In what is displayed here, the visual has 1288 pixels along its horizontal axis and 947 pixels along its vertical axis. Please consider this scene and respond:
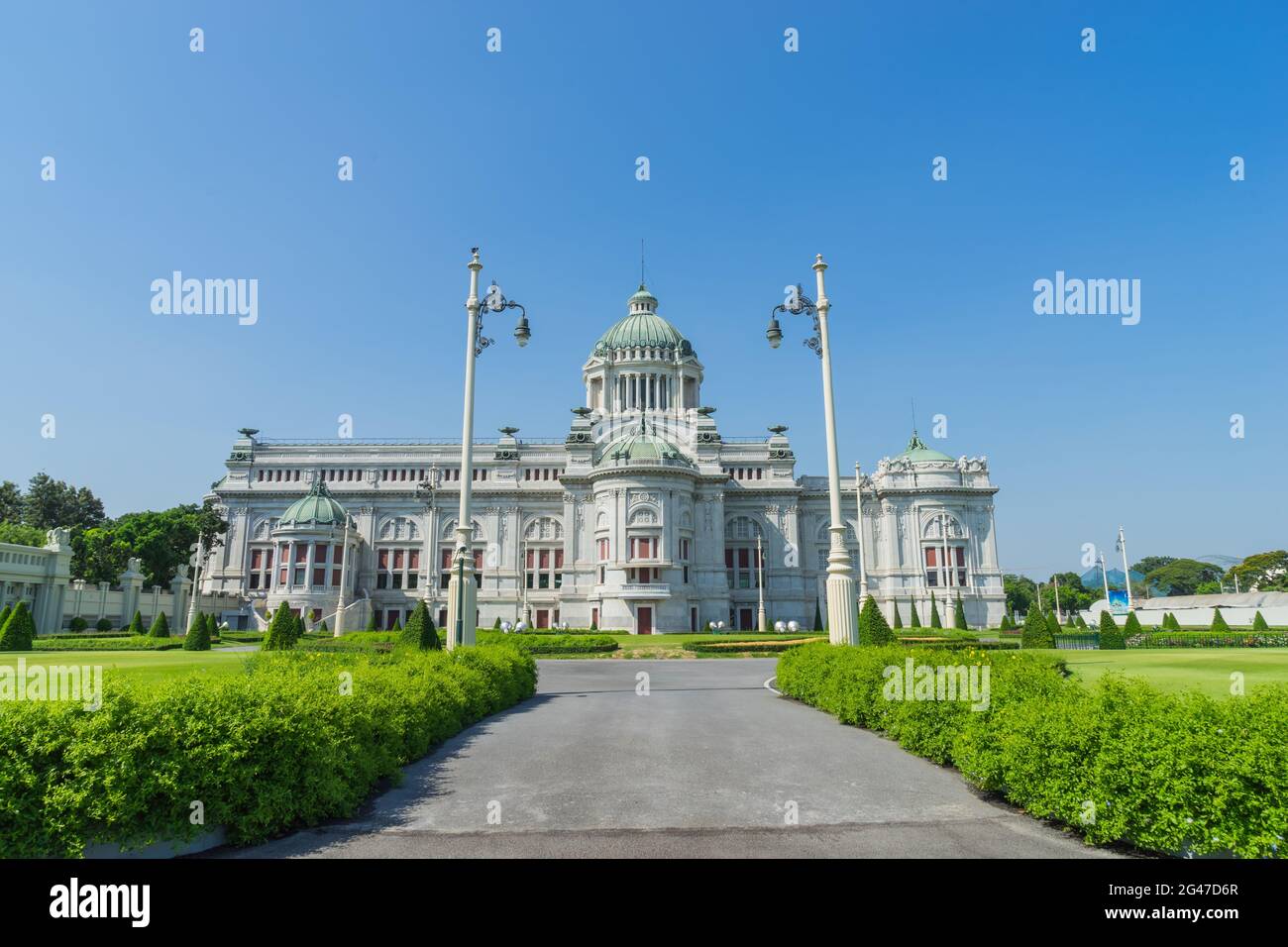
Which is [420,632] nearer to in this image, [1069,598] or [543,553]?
[543,553]

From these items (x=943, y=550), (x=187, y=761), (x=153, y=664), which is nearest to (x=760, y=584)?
(x=943, y=550)

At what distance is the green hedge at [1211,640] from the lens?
135 feet

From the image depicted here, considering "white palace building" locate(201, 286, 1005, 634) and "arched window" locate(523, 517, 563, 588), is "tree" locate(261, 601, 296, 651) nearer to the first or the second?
"white palace building" locate(201, 286, 1005, 634)

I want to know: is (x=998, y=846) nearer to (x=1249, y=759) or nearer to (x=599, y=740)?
(x=1249, y=759)

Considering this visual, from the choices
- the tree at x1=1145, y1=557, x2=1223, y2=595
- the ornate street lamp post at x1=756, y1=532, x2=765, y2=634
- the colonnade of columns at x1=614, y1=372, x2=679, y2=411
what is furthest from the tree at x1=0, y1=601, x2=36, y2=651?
the tree at x1=1145, y1=557, x2=1223, y2=595

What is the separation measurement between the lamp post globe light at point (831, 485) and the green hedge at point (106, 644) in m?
38.8

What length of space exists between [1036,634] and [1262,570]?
350ft

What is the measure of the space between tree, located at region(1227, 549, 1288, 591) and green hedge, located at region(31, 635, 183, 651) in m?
139

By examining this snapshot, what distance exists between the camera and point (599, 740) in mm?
13969

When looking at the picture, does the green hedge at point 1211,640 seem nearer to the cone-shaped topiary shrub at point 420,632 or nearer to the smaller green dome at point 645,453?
the smaller green dome at point 645,453

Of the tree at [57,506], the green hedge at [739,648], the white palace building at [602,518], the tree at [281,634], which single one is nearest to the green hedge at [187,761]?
the tree at [281,634]

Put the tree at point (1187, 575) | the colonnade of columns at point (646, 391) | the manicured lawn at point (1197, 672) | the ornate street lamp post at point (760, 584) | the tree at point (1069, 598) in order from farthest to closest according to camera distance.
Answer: the tree at point (1187, 575), the tree at point (1069, 598), the colonnade of columns at point (646, 391), the ornate street lamp post at point (760, 584), the manicured lawn at point (1197, 672)

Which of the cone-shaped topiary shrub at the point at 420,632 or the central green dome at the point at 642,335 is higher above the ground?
the central green dome at the point at 642,335

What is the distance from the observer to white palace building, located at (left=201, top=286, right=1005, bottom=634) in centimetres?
6856
